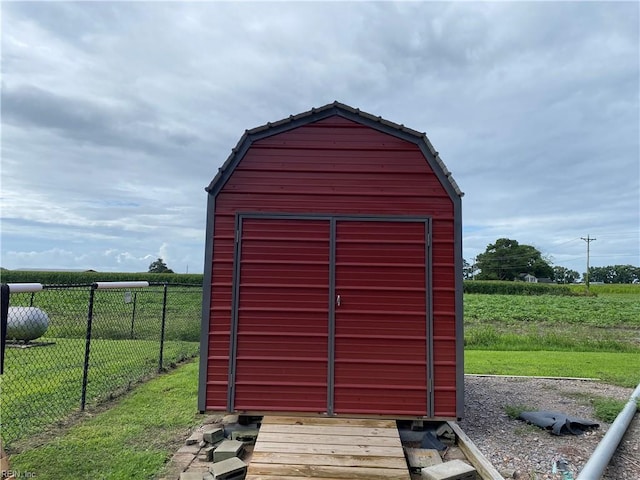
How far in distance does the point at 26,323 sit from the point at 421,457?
8.09 m

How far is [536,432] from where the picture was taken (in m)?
3.87

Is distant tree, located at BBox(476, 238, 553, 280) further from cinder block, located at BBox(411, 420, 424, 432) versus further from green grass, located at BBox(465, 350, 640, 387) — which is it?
cinder block, located at BBox(411, 420, 424, 432)

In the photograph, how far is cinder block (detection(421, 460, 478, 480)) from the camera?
9.11 feet

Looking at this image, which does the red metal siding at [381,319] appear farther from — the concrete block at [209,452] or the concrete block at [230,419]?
the concrete block at [209,452]

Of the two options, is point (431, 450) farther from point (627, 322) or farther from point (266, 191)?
point (627, 322)

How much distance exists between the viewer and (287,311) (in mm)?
3846

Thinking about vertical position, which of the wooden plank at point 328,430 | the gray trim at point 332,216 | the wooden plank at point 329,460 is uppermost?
the gray trim at point 332,216

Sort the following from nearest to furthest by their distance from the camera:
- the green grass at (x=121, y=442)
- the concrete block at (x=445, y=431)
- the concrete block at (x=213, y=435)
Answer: the green grass at (x=121, y=442) < the concrete block at (x=213, y=435) < the concrete block at (x=445, y=431)

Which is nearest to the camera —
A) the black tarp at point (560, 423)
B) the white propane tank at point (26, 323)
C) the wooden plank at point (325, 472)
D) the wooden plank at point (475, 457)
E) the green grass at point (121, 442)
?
the wooden plank at point (325, 472)

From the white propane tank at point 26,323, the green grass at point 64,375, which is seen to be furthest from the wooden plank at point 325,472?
the white propane tank at point 26,323

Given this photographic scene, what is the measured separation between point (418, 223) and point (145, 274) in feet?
91.6

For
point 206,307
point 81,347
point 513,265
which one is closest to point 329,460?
point 206,307

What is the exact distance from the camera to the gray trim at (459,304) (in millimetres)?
3695

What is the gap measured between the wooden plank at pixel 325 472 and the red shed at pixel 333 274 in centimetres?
89
